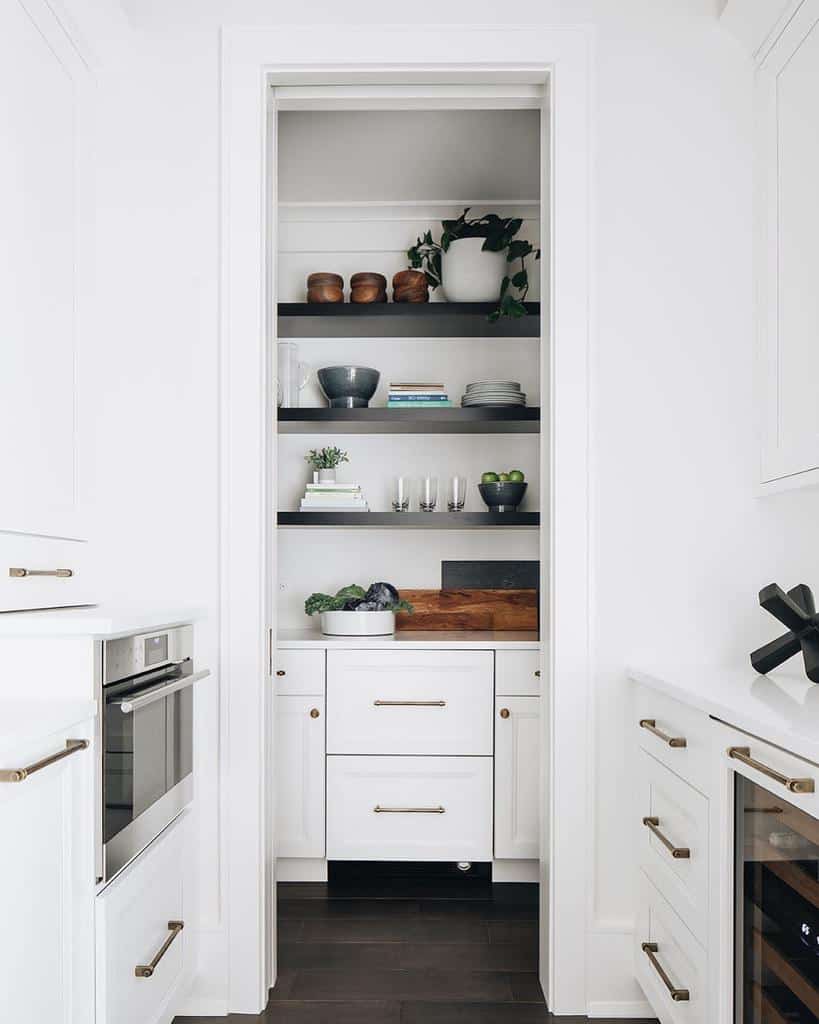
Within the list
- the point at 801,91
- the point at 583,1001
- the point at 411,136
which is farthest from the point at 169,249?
the point at 583,1001

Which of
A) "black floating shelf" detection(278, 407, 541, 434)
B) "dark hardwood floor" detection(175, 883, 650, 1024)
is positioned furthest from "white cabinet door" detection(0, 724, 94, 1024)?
"black floating shelf" detection(278, 407, 541, 434)

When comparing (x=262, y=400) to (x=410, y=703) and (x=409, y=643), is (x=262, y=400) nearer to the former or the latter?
(x=409, y=643)

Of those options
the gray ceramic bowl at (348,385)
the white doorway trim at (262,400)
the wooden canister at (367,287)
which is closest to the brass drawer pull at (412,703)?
the white doorway trim at (262,400)

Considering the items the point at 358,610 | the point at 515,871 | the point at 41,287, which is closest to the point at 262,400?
the point at 41,287

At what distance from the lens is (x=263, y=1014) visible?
232cm

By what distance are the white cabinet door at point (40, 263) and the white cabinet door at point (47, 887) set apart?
54 cm

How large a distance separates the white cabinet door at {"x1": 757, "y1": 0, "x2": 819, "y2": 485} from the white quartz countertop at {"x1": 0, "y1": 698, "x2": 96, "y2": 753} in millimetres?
1554

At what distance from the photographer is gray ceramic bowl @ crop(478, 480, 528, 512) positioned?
3.48m

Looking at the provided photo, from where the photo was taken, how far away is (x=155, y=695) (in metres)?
1.85

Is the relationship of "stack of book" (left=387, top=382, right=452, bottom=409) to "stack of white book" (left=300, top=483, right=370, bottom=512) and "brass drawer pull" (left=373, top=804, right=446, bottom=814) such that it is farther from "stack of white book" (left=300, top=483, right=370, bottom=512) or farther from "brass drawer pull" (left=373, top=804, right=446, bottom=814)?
"brass drawer pull" (left=373, top=804, right=446, bottom=814)

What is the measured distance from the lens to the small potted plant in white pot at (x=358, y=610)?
3.33 meters

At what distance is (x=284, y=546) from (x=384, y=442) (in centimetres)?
58

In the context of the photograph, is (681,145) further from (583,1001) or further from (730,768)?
(583,1001)

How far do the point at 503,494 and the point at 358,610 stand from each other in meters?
0.70
